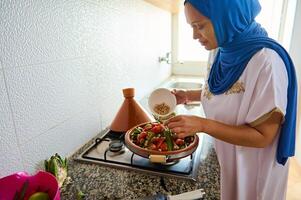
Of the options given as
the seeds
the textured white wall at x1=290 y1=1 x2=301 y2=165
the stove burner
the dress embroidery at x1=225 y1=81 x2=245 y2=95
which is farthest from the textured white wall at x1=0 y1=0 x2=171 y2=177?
the textured white wall at x1=290 y1=1 x2=301 y2=165

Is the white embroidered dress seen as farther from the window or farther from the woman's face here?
the window

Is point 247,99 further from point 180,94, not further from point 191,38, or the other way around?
point 191,38

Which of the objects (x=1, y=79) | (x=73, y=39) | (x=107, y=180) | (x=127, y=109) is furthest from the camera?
(x=127, y=109)

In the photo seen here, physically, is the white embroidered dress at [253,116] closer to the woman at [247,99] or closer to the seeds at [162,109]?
the woman at [247,99]

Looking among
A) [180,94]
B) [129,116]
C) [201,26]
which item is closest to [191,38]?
[180,94]

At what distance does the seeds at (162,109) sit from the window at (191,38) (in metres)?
1.27

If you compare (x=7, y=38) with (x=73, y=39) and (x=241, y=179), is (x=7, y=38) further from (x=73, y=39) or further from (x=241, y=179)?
(x=241, y=179)

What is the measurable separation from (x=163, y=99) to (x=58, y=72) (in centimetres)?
46

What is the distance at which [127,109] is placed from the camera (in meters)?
0.94

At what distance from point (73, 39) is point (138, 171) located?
526 mm

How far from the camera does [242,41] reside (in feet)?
2.04

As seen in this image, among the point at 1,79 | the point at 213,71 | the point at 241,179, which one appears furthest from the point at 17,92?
the point at 241,179

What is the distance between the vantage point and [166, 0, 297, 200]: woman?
1.87ft

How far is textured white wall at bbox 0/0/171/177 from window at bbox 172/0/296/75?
3.25 feet
